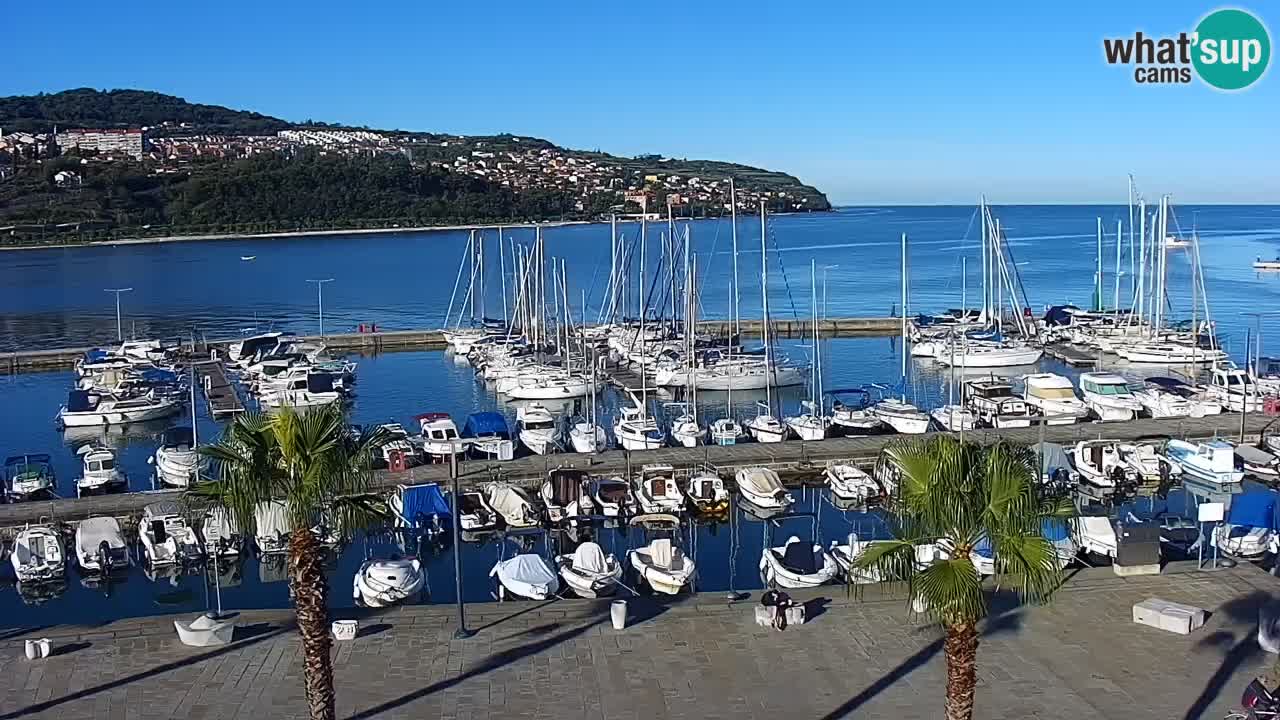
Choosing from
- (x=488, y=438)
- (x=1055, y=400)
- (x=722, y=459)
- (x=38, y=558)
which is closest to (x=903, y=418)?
(x=1055, y=400)

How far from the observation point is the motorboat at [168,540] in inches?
889

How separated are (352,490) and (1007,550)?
18.7 ft

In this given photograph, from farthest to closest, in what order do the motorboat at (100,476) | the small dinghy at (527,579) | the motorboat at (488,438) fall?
1. the motorboat at (488,438)
2. the motorboat at (100,476)
3. the small dinghy at (527,579)

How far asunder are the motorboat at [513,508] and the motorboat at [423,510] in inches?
38.7

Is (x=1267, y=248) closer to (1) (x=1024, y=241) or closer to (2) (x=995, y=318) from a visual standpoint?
(1) (x=1024, y=241)

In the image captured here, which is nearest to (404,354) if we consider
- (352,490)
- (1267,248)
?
(352,490)

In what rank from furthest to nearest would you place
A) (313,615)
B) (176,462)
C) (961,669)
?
(176,462) < (313,615) < (961,669)

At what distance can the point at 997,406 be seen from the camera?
3319 cm

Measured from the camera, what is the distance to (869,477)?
27422mm

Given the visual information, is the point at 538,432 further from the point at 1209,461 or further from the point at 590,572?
the point at 1209,461

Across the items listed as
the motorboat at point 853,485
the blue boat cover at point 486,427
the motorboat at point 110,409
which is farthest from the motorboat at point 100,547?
the motorboat at point 110,409

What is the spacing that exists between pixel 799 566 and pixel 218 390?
30.1 meters

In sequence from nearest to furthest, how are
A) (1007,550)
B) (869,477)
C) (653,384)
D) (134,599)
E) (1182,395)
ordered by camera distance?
1. (1007,550)
2. (134,599)
3. (869,477)
4. (1182,395)
5. (653,384)

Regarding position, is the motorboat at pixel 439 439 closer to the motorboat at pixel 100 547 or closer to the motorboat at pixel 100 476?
the motorboat at pixel 100 476
